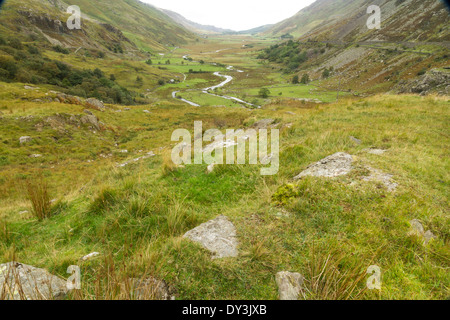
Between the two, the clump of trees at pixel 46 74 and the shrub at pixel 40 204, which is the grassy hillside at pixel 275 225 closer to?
the shrub at pixel 40 204

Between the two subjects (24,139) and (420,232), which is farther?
(24,139)

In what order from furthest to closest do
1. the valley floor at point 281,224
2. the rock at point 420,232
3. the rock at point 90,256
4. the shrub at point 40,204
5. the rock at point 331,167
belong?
the shrub at point 40,204, the rock at point 331,167, the rock at point 90,256, the rock at point 420,232, the valley floor at point 281,224

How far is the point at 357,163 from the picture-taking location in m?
5.52

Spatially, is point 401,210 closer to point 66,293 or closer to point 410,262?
point 410,262

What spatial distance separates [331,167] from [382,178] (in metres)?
1.13

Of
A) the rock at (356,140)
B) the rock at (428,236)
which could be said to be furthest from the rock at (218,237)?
the rock at (356,140)

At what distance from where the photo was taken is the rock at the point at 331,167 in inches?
207

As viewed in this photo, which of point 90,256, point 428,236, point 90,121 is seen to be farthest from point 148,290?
point 90,121

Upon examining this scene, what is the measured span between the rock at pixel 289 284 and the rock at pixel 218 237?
80 centimetres

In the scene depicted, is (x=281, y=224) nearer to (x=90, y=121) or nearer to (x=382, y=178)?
(x=382, y=178)

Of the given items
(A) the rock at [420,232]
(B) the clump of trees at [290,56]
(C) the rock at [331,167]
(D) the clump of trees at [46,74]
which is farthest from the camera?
(B) the clump of trees at [290,56]

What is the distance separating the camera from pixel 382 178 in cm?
480


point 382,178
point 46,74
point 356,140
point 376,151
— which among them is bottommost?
point 382,178
